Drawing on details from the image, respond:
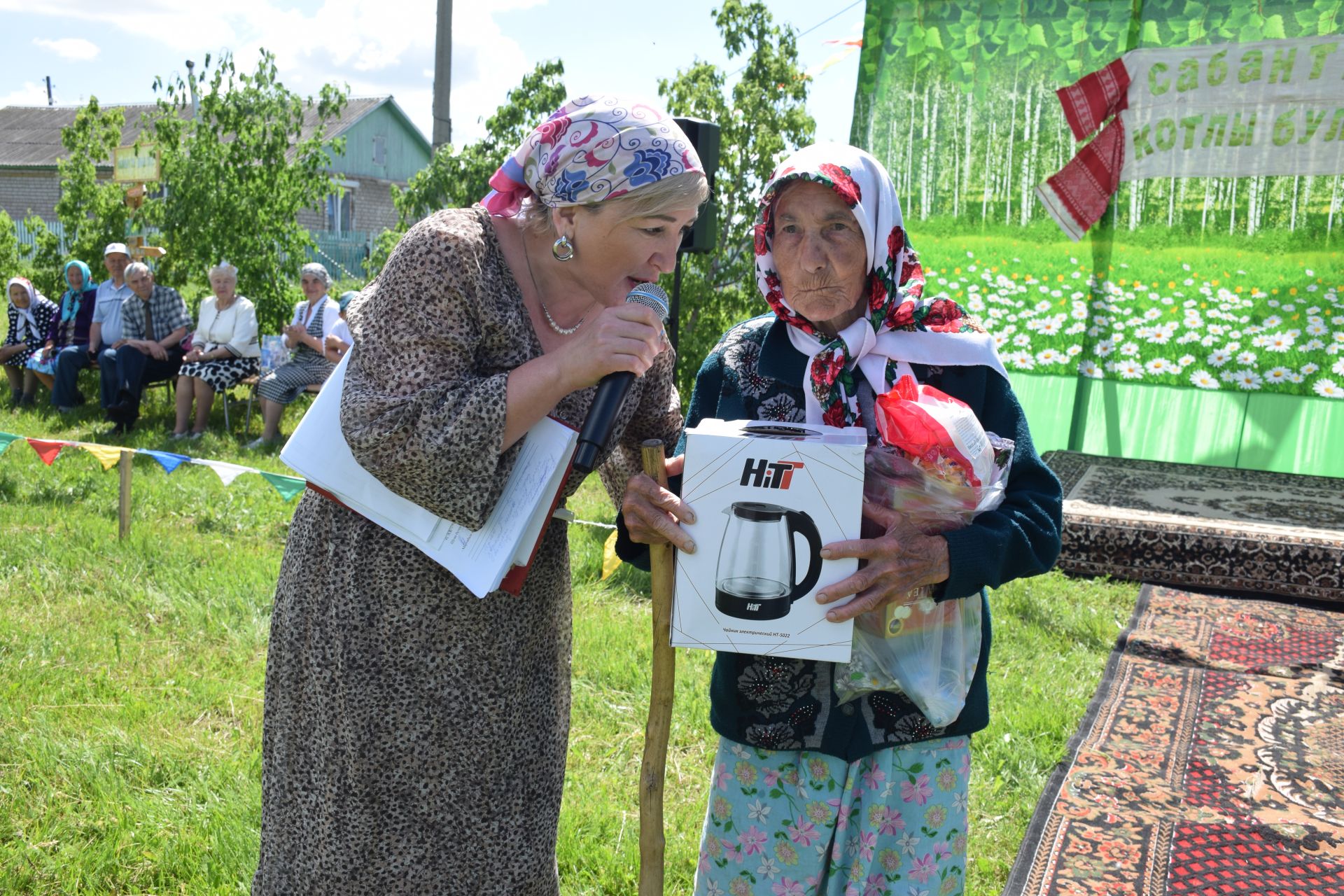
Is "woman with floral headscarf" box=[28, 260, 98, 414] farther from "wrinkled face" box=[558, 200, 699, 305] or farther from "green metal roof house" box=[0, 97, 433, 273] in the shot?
"green metal roof house" box=[0, 97, 433, 273]

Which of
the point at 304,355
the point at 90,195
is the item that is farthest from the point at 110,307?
the point at 304,355

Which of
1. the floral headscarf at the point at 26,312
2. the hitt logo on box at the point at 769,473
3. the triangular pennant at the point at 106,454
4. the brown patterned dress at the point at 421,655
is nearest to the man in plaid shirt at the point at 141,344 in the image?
the floral headscarf at the point at 26,312

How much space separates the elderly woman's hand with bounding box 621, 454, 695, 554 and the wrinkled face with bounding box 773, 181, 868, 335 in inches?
17.2

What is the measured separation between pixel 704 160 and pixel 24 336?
32.8 feet

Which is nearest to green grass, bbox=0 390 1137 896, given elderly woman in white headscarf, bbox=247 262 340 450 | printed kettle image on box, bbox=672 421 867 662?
printed kettle image on box, bbox=672 421 867 662

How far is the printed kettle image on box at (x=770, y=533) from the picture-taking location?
64.9 inches

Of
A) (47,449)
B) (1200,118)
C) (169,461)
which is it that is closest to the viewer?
(169,461)

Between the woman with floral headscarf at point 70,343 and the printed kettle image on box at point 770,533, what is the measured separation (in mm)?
11034

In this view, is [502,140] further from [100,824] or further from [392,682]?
[392,682]

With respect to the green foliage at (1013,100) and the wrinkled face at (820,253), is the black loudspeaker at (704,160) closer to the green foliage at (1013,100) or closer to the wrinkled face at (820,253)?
the green foliage at (1013,100)

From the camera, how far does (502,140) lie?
10.7 m

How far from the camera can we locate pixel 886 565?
1.69 meters

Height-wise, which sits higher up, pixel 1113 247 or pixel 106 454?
pixel 1113 247

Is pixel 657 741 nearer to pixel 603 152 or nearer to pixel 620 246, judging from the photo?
pixel 620 246
